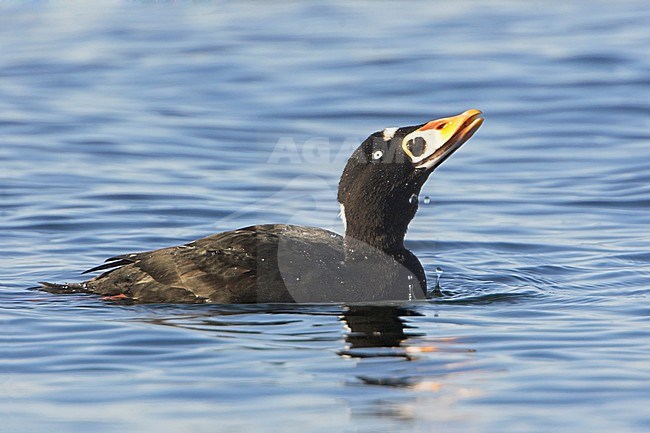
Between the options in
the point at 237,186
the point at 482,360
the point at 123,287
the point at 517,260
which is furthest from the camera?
the point at 237,186

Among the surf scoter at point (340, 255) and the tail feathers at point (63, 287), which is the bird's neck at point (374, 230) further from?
the tail feathers at point (63, 287)

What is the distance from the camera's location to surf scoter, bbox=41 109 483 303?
8.97m

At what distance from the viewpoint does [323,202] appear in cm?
1291

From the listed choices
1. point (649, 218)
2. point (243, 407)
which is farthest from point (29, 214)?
point (243, 407)

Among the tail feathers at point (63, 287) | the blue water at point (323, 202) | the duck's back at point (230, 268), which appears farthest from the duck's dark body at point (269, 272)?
the tail feathers at point (63, 287)

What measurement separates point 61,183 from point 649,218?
244 inches

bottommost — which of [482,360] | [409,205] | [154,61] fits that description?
[482,360]

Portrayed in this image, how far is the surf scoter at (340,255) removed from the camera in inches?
353

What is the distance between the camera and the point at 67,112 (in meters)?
18.4

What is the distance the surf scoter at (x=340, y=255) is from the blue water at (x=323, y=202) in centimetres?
15

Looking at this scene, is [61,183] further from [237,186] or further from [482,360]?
[482,360]

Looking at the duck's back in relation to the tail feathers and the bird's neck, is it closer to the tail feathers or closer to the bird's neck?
the bird's neck

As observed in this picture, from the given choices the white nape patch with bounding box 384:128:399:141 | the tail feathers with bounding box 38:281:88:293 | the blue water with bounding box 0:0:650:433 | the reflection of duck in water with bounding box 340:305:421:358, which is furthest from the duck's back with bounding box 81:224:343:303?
the white nape patch with bounding box 384:128:399:141

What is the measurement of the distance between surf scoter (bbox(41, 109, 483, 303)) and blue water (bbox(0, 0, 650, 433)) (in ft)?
0.51
